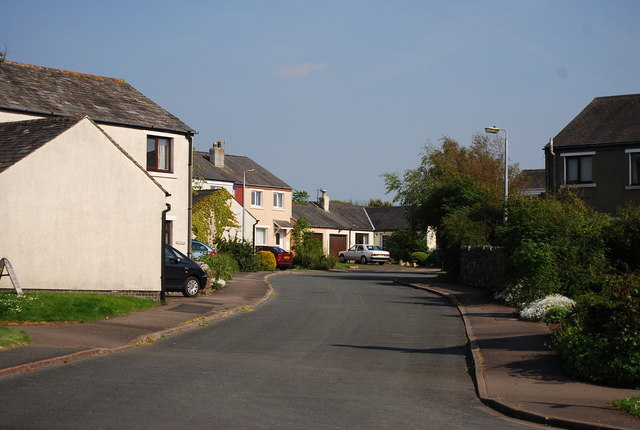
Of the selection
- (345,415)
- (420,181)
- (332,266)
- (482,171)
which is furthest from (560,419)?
(420,181)

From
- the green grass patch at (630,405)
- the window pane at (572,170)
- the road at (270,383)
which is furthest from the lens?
the window pane at (572,170)

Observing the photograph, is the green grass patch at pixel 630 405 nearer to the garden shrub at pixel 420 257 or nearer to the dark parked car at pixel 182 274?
the dark parked car at pixel 182 274

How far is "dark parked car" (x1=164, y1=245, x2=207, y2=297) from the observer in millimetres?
25656

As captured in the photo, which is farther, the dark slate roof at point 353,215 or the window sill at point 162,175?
the dark slate roof at point 353,215

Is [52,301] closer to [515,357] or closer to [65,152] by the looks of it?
[65,152]

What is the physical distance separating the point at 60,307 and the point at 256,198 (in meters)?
46.1

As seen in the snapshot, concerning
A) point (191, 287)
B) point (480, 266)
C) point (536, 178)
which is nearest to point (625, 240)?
point (480, 266)

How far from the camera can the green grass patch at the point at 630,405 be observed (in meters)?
9.52

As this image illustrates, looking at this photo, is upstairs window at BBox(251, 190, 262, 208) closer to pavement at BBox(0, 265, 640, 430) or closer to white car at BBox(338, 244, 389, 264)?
white car at BBox(338, 244, 389, 264)

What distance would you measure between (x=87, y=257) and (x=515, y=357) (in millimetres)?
13025

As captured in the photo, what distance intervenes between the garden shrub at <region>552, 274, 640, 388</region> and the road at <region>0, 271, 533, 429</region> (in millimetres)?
1772

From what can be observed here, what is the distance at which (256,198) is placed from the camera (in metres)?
64.8

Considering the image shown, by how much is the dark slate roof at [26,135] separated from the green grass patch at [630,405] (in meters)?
16.2

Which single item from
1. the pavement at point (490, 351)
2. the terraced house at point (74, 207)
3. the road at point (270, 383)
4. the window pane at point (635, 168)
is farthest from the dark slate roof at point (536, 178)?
the road at point (270, 383)
